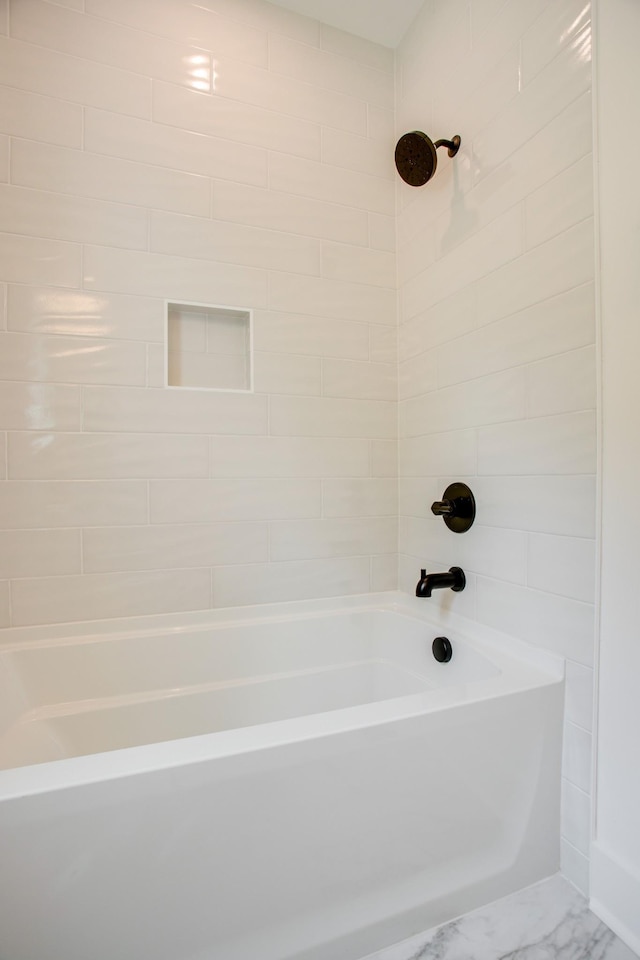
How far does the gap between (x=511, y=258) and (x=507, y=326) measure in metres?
0.18

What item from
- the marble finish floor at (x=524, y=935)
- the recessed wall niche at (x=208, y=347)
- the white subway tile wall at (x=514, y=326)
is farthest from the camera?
the recessed wall niche at (x=208, y=347)

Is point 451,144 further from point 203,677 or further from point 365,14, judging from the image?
point 203,677

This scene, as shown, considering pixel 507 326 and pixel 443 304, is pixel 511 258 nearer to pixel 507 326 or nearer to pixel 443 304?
pixel 507 326

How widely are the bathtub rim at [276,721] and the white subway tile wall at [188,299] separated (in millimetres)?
56

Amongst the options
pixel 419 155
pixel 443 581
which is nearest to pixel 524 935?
pixel 443 581

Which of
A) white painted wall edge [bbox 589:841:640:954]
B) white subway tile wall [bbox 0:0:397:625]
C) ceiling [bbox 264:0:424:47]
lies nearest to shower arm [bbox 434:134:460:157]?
white subway tile wall [bbox 0:0:397:625]

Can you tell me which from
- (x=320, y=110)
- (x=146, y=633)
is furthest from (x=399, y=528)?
(x=320, y=110)

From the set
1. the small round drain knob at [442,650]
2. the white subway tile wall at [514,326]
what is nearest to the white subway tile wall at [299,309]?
the white subway tile wall at [514,326]

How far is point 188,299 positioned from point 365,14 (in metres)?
1.26

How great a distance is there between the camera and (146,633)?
1.52 m

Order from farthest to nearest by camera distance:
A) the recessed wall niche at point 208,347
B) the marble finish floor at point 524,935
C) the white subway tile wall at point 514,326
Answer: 1. the recessed wall niche at point 208,347
2. the white subway tile wall at point 514,326
3. the marble finish floor at point 524,935

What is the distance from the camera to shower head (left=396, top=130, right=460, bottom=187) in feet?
4.80

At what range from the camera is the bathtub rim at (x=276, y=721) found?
78 cm

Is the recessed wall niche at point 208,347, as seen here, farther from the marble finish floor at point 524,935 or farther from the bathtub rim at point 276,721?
the marble finish floor at point 524,935
